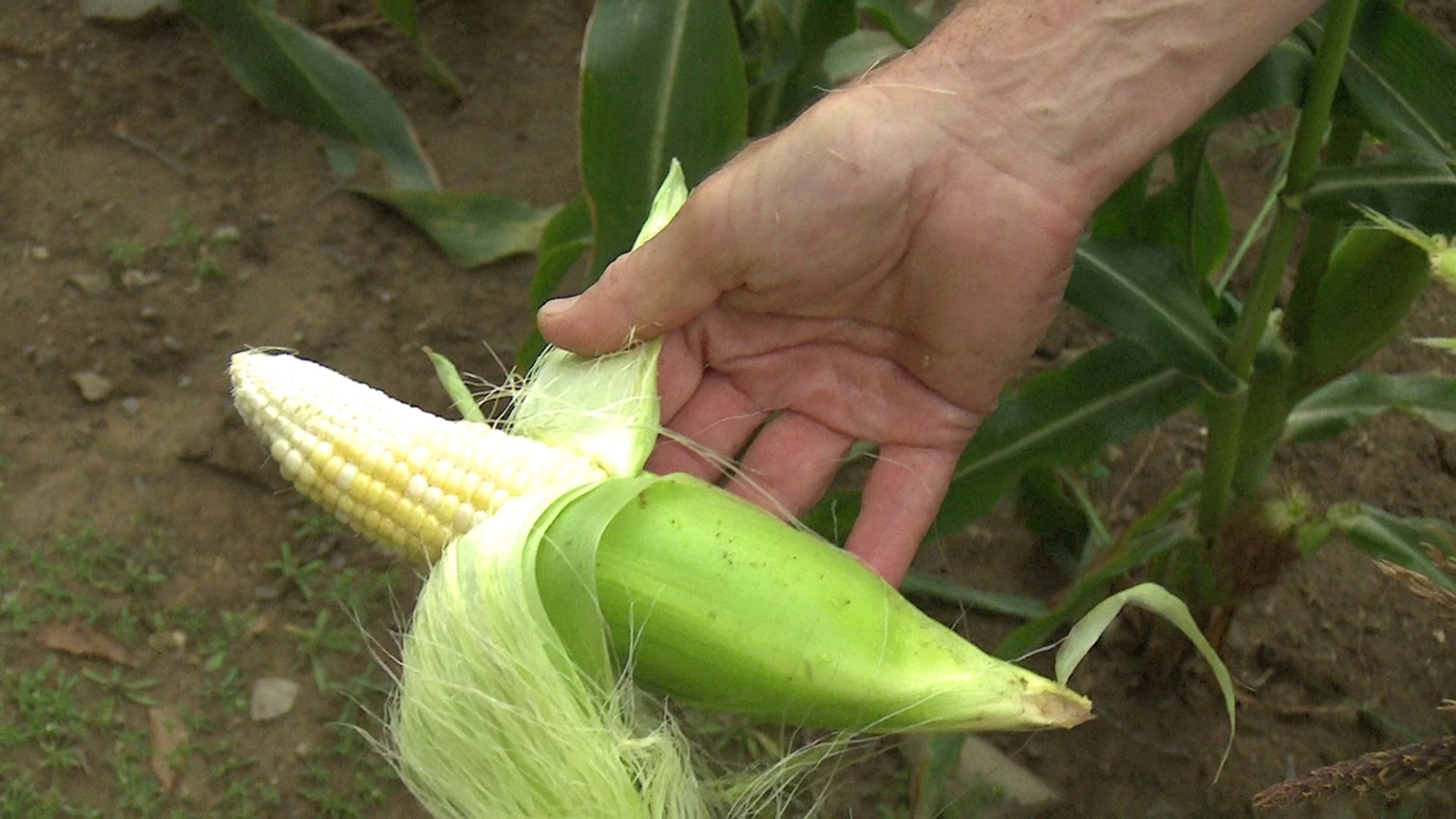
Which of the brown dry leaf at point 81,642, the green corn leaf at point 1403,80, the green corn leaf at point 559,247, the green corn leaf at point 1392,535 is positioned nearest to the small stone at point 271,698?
the brown dry leaf at point 81,642

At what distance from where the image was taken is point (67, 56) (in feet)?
8.57

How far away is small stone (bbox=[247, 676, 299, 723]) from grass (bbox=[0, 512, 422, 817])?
0.04 feet

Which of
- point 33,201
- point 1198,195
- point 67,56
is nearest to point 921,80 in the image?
point 1198,195

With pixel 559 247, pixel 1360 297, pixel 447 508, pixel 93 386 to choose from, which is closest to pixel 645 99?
pixel 559 247

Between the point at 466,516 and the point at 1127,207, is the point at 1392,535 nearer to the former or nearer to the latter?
the point at 1127,207

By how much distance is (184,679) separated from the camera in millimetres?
1901

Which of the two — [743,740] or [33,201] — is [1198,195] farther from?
[33,201]

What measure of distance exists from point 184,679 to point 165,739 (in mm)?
99

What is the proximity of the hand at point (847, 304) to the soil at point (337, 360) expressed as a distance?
598 millimetres

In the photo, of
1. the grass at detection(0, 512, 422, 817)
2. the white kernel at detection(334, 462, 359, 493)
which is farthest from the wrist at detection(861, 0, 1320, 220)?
the grass at detection(0, 512, 422, 817)

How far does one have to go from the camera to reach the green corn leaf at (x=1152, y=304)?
1453 millimetres

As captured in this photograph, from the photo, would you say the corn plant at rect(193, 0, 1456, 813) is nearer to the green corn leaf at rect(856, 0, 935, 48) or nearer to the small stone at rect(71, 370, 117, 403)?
the green corn leaf at rect(856, 0, 935, 48)

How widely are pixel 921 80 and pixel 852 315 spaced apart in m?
0.27

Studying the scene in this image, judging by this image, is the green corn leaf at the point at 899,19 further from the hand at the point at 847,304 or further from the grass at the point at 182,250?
the grass at the point at 182,250
